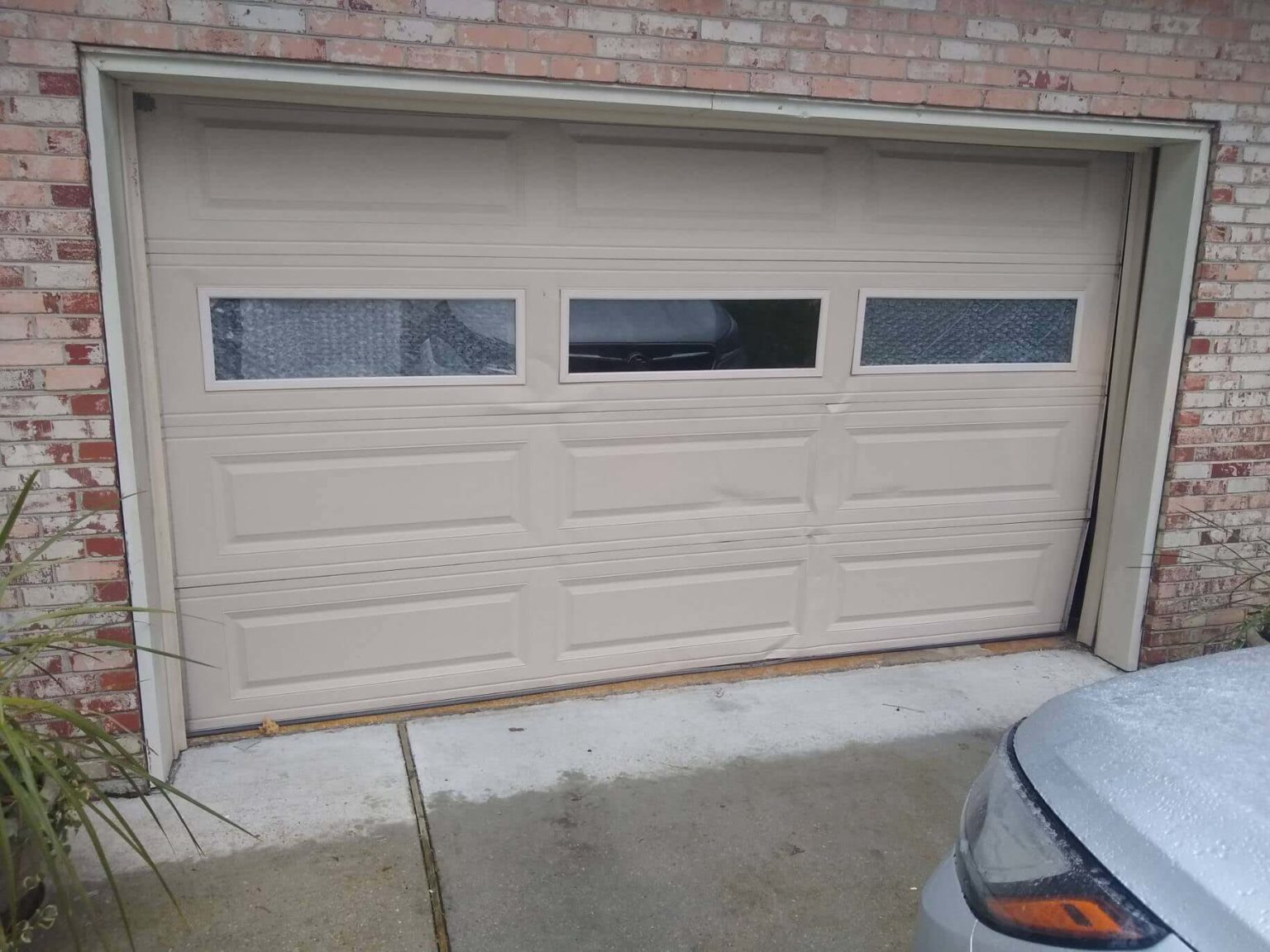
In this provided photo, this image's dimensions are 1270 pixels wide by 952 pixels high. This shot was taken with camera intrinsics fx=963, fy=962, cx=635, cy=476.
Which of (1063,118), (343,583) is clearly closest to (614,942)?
(343,583)

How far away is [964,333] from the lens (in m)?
4.14

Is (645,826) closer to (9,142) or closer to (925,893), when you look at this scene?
(925,893)

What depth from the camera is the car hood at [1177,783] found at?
4.59ft

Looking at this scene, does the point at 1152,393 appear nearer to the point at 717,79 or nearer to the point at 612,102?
the point at 717,79

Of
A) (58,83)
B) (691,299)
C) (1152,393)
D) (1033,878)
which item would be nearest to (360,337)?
(58,83)

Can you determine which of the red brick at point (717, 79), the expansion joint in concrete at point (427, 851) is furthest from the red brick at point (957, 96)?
the expansion joint in concrete at point (427, 851)

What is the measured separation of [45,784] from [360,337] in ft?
5.54

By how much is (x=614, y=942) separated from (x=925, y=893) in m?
1.03

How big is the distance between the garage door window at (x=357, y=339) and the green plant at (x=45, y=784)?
0.82 metres

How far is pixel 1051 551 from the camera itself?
4488mm

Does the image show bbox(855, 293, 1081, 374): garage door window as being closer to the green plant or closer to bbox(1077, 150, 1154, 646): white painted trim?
bbox(1077, 150, 1154, 646): white painted trim

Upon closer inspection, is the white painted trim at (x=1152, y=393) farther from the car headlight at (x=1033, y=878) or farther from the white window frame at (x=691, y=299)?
the car headlight at (x=1033, y=878)

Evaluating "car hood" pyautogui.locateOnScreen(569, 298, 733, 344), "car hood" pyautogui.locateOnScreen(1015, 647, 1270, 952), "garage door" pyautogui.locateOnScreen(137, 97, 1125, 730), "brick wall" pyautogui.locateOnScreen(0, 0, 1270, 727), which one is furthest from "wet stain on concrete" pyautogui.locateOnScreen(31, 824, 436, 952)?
"car hood" pyautogui.locateOnScreen(569, 298, 733, 344)

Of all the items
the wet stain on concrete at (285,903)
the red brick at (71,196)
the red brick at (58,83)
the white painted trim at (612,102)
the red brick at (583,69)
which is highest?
the red brick at (583,69)
